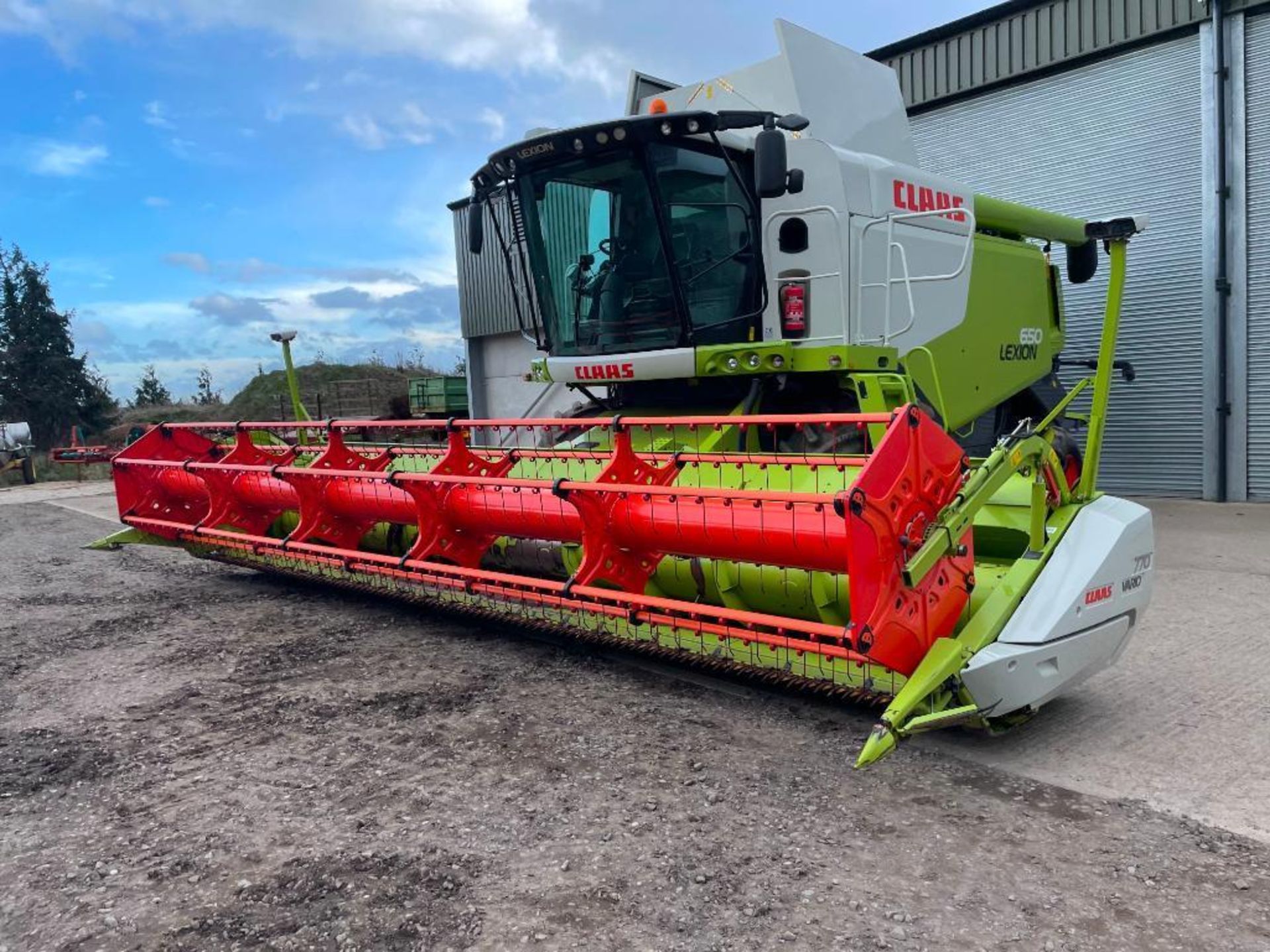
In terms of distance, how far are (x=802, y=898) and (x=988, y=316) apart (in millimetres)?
4929

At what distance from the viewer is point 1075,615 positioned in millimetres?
3105

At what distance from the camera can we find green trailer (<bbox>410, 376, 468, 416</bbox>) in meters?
17.3

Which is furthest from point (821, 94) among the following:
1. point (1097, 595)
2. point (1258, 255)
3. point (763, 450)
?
point (1258, 255)

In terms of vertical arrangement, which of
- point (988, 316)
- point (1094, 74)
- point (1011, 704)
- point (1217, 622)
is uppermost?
point (1094, 74)

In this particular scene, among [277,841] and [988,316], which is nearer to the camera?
[277,841]

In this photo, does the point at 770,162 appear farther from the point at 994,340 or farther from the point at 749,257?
the point at 994,340

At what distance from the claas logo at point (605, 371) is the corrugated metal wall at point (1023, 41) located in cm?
758

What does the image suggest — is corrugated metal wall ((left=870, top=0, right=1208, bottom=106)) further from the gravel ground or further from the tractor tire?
the gravel ground

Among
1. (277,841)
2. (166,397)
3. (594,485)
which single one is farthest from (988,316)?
(166,397)

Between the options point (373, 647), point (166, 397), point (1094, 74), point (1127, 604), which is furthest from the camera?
point (166, 397)

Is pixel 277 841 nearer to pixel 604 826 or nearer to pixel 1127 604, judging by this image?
pixel 604 826

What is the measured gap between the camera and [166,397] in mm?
39219

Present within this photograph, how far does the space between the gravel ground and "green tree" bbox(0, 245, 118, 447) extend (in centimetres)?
2834

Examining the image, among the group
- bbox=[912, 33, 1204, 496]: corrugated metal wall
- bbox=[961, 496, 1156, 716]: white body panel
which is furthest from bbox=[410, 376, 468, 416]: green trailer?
bbox=[961, 496, 1156, 716]: white body panel
